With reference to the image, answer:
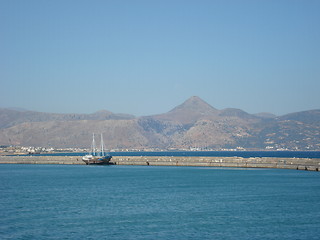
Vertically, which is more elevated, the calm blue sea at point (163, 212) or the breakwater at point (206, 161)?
the breakwater at point (206, 161)

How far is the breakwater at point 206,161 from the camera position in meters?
92.4

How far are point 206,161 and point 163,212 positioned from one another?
7295 centimetres

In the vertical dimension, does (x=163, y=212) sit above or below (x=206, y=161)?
below

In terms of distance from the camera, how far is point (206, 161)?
114188 millimetres

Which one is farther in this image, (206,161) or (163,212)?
(206,161)

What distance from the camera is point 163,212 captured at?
4200 centimetres

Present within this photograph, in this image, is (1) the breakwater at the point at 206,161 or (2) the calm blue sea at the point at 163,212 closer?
(2) the calm blue sea at the point at 163,212

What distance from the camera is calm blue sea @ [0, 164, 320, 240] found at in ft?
111

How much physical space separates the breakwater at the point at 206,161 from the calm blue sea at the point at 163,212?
30.2 m

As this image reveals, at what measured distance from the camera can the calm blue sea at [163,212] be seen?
111ft

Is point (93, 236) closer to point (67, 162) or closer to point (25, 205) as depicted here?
point (25, 205)

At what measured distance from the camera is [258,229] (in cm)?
3500

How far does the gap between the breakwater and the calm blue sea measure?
30225mm

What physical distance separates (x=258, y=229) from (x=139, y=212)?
11157 millimetres
